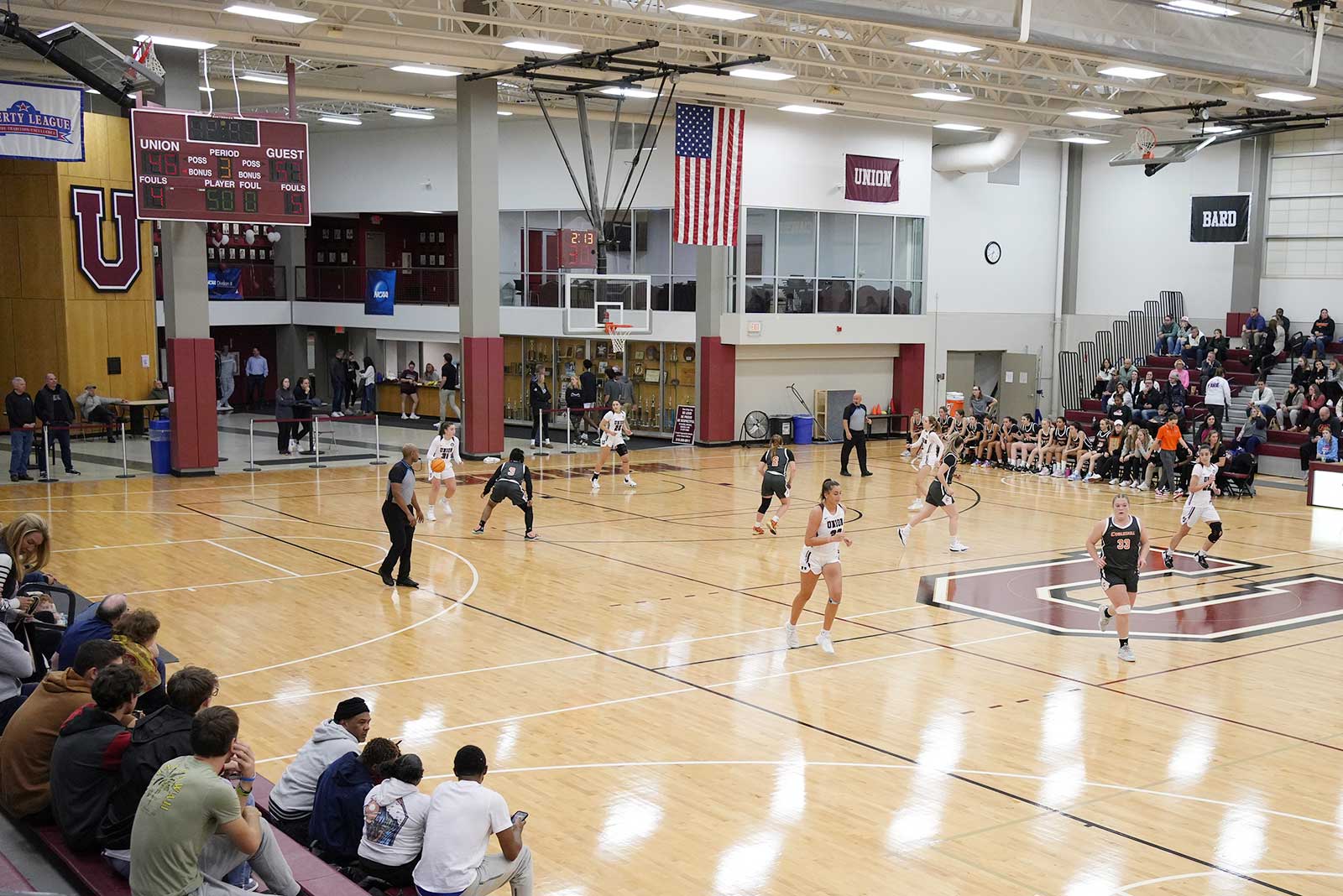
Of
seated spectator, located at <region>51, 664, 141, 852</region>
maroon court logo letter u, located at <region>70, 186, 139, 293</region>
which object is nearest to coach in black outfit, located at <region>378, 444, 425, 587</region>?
seated spectator, located at <region>51, 664, 141, 852</region>

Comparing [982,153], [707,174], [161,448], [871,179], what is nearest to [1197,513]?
[707,174]

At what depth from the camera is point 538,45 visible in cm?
2131

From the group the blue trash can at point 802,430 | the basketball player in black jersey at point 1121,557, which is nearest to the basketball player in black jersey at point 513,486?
the basketball player in black jersey at point 1121,557

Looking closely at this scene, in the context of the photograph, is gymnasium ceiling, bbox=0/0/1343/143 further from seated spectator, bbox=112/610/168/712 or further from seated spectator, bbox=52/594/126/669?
seated spectator, bbox=112/610/168/712

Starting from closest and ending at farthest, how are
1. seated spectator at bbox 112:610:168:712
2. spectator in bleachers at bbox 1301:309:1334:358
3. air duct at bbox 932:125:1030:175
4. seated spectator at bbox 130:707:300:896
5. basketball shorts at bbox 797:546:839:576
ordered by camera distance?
1. seated spectator at bbox 130:707:300:896
2. seated spectator at bbox 112:610:168:712
3. basketball shorts at bbox 797:546:839:576
4. spectator in bleachers at bbox 1301:309:1334:358
5. air duct at bbox 932:125:1030:175

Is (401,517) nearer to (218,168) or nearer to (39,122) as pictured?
(218,168)

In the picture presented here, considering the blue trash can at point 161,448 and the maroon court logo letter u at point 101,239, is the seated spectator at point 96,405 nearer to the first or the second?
the maroon court logo letter u at point 101,239

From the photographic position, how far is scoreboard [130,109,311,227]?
72.6 feet

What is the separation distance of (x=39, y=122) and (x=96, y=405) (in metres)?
7.89

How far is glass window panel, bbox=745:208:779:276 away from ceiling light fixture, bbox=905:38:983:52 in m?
10.3

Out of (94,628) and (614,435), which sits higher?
(94,628)

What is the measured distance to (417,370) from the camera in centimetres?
3834

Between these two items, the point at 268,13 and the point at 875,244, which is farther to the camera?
the point at 875,244

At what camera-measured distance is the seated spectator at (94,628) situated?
844 cm
